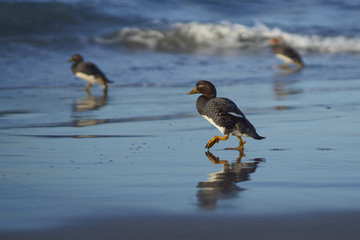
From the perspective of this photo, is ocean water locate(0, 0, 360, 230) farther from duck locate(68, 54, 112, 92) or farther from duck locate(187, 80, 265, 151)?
duck locate(68, 54, 112, 92)

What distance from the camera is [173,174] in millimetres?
5242

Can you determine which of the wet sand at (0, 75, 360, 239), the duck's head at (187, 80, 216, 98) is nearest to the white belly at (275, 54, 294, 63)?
the wet sand at (0, 75, 360, 239)

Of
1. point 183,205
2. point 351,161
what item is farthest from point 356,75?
point 183,205

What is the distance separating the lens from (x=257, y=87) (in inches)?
478

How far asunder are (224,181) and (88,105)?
5.45m

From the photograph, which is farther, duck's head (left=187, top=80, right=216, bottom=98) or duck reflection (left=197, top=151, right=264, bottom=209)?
duck's head (left=187, top=80, right=216, bottom=98)

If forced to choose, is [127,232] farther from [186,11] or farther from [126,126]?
[186,11]

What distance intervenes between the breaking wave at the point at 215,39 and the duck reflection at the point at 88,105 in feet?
26.9

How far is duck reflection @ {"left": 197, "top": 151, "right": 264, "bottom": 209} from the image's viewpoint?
4.43 meters

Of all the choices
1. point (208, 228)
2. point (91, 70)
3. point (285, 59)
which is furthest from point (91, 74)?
point (208, 228)

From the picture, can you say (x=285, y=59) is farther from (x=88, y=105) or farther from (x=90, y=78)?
(x=88, y=105)

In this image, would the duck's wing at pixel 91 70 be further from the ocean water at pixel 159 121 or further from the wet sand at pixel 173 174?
the wet sand at pixel 173 174

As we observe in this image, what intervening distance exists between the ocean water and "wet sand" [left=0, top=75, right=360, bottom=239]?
0.02 m

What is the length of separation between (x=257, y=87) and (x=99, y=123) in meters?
4.56
